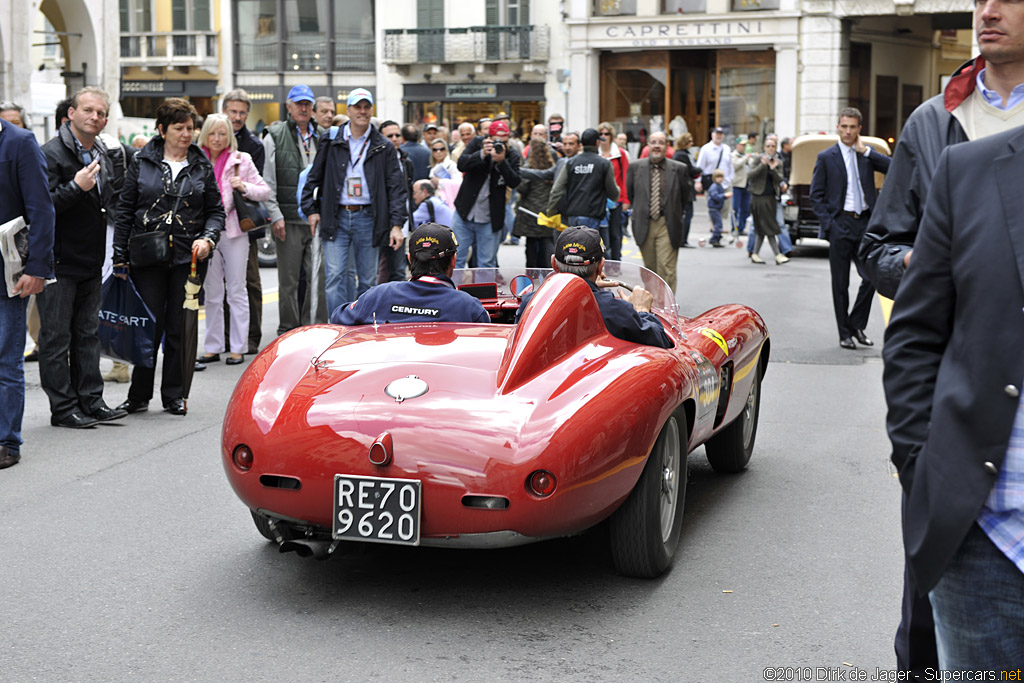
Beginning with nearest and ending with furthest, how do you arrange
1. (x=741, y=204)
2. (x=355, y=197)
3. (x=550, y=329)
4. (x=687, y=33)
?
(x=550, y=329) → (x=355, y=197) → (x=741, y=204) → (x=687, y=33)

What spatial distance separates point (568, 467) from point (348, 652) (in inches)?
36.4

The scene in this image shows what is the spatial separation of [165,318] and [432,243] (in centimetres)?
301

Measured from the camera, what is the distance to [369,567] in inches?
198

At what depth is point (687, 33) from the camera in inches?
1593

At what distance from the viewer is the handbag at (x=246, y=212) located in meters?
9.98

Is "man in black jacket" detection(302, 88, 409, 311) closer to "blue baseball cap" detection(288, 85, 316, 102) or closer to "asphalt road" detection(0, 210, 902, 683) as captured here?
"blue baseball cap" detection(288, 85, 316, 102)

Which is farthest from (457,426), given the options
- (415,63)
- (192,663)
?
(415,63)

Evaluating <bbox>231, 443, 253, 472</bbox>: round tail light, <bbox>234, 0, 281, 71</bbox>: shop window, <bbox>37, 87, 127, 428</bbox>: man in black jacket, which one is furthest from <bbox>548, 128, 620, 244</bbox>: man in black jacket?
<bbox>234, 0, 281, 71</bbox>: shop window

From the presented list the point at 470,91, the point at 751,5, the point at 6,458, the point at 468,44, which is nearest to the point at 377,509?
the point at 6,458

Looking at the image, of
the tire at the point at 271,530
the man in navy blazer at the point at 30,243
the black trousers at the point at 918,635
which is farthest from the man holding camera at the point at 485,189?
the black trousers at the point at 918,635

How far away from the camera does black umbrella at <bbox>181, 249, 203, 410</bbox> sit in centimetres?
799

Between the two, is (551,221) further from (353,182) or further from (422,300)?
(422,300)

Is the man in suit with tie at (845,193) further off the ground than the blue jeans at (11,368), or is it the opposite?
the man in suit with tie at (845,193)

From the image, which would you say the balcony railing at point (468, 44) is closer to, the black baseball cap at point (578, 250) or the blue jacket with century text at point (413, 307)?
the black baseball cap at point (578, 250)
